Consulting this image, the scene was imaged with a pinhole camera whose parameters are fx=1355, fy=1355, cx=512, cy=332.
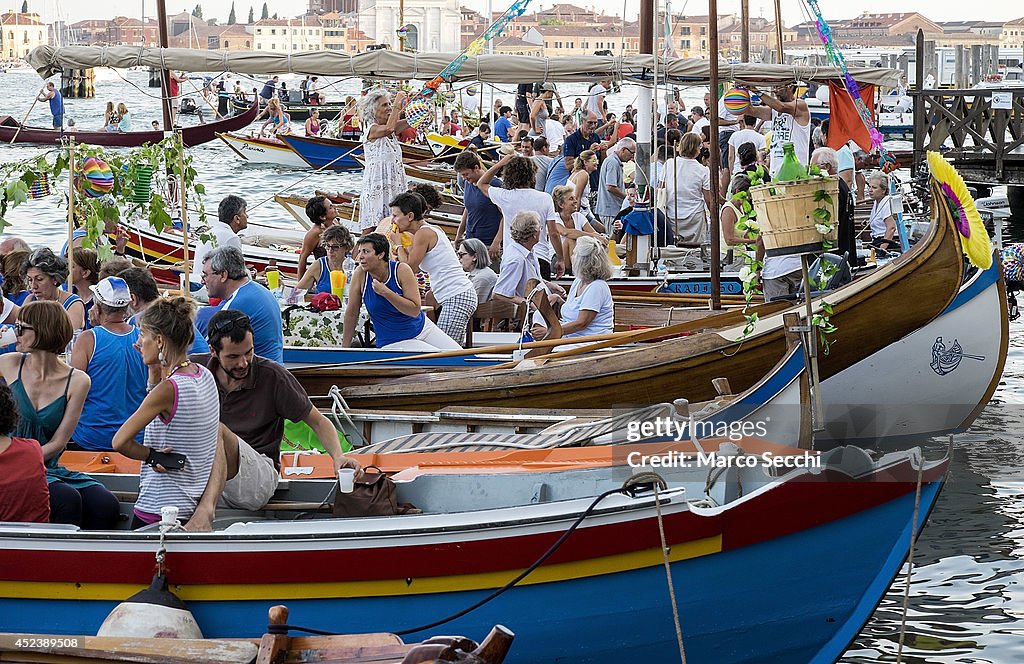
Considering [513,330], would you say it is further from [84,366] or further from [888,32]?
[888,32]

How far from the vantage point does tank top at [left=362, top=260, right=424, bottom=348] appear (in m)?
8.55

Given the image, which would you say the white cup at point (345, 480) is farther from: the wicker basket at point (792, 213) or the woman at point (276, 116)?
the woman at point (276, 116)

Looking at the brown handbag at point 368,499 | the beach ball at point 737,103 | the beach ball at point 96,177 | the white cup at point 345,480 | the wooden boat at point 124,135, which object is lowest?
the brown handbag at point 368,499

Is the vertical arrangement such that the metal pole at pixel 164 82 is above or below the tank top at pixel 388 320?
above

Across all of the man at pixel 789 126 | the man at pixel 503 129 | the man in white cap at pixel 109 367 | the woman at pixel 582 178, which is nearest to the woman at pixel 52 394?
the man in white cap at pixel 109 367

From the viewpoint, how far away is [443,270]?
923 centimetres

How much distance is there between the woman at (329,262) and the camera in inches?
380

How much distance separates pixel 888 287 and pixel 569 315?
210 centimetres

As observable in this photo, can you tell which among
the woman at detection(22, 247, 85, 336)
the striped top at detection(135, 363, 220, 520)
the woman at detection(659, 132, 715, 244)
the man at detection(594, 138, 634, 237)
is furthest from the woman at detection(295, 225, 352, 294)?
the man at detection(594, 138, 634, 237)

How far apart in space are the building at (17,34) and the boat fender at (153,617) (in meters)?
171

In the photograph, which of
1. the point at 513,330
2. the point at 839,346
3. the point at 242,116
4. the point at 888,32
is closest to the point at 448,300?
the point at 513,330

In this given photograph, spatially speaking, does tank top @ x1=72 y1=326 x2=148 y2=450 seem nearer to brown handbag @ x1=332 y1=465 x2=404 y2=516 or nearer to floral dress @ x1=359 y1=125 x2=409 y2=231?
brown handbag @ x1=332 y1=465 x2=404 y2=516

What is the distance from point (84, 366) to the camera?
6324 millimetres

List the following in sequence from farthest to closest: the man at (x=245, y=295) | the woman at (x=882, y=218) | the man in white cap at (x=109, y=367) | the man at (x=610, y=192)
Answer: the man at (x=610, y=192), the woman at (x=882, y=218), the man at (x=245, y=295), the man in white cap at (x=109, y=367)
